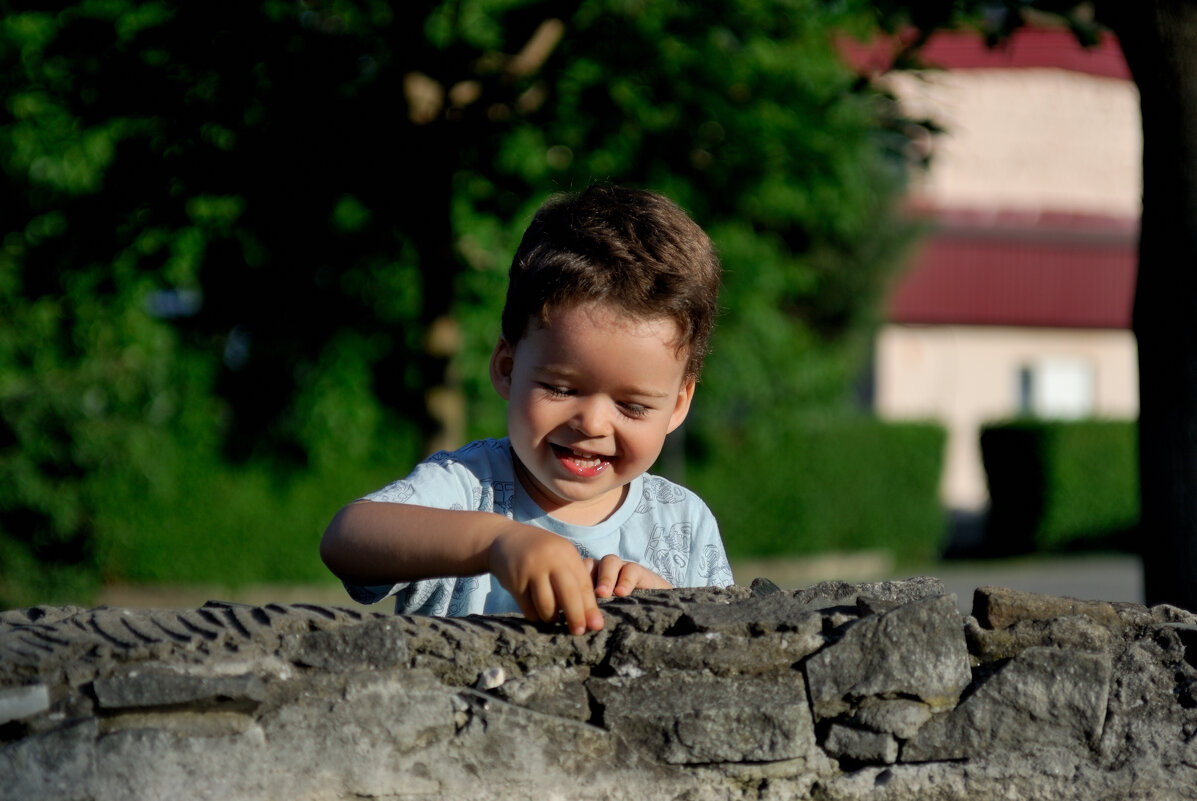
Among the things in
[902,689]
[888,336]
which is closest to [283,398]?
[902,689]

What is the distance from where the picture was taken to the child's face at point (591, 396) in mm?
2129

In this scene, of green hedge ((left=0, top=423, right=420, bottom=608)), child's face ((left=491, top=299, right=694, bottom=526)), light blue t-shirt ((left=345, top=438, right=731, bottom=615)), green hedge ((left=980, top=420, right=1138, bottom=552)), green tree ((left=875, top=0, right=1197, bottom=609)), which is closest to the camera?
child's face ((left=491, top=299, right=694, bottom=526))

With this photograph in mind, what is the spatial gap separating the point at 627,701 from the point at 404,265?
21.7 feet

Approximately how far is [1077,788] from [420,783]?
1.04 m

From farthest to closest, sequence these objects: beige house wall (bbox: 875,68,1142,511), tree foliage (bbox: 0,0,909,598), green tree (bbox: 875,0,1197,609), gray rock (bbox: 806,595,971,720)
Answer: beige house wall (bbox: 875,68,1142,511) → tree foliage (bbox: 0,0,909,598) → green tree (bbox: 875,0,1197,609) → gray rock (bbox: 806,595,971,720)

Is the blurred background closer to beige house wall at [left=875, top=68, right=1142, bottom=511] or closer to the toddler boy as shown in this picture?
the toddler boy

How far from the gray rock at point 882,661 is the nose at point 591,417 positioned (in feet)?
1.67

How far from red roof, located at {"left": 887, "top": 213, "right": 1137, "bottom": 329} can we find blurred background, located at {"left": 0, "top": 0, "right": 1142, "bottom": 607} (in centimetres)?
266

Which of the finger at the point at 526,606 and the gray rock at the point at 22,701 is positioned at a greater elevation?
the finger at the point at 526,606

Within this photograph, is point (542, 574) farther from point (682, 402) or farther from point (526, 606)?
point (682, 402)

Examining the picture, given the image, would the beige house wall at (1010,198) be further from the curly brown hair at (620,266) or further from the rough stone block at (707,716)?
the rough stone block at (707,716)

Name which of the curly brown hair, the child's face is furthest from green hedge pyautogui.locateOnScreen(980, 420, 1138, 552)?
the child's face

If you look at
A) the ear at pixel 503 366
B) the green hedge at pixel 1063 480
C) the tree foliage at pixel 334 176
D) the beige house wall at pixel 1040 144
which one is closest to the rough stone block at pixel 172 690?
the ear at pixel 503 366

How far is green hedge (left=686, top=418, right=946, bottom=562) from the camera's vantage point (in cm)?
1364
